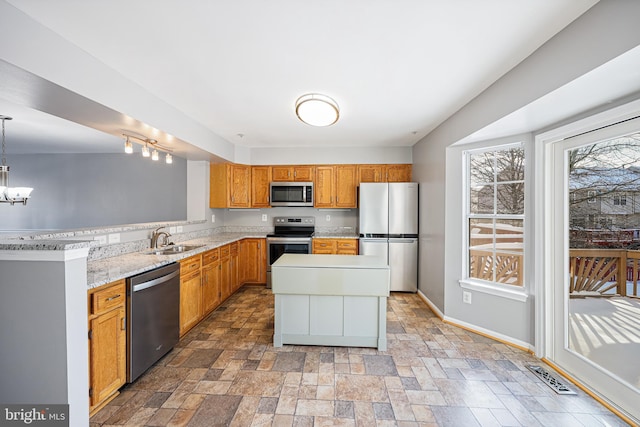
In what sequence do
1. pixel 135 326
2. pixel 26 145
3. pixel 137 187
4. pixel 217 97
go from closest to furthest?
pixel 135 326 → pixel 217 97 → pixel 26 145 → pixel 137 187

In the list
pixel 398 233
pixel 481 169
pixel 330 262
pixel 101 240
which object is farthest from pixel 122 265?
pixel 481 169

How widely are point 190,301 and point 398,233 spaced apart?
10.00 feet

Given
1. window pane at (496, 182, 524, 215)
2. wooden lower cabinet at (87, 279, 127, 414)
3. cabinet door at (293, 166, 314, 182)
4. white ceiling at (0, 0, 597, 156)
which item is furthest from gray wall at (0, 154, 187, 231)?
window pane at (496, 182, 524, 215)

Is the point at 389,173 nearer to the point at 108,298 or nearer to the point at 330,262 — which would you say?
the point at 330,262

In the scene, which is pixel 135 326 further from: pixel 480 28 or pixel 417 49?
pixel 480 28

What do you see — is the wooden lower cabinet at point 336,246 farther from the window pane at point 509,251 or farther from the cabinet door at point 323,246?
the window pane at point 509,251

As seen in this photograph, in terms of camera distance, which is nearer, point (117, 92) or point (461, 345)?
point (117, 92)

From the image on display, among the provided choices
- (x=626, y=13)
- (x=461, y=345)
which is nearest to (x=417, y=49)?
(x=626, y=13)

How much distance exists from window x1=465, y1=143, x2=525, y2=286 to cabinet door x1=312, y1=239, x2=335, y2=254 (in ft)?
6.65

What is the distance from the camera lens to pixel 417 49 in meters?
1.82

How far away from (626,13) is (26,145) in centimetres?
728

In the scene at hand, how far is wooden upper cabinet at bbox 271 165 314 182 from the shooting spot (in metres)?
4.81

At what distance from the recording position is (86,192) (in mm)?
5344

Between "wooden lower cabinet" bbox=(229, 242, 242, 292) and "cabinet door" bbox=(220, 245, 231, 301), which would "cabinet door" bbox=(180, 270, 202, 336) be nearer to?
"cabinet door" bbox=(220, 245, 231, 301)
